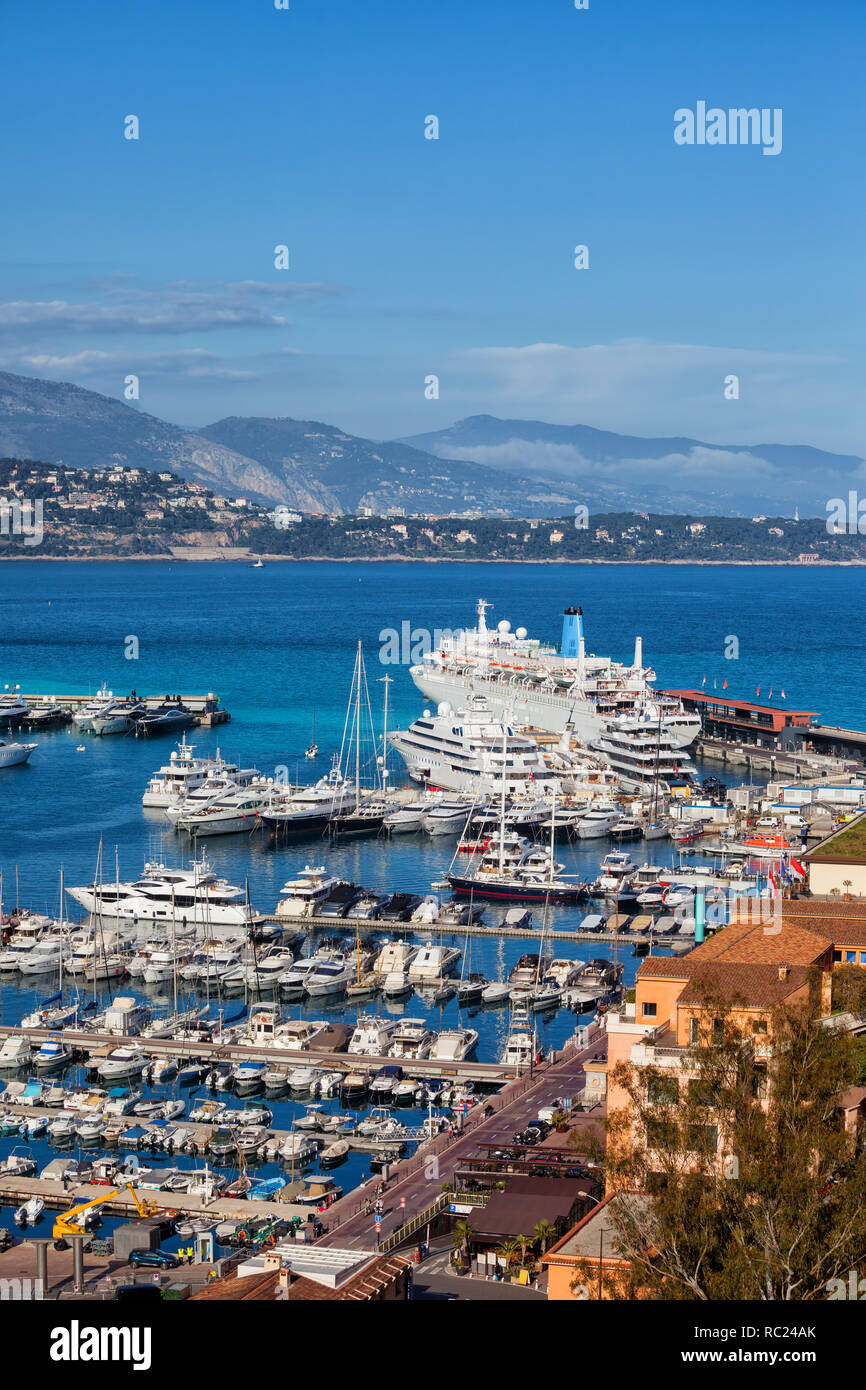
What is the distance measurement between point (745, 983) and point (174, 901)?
61.2ft

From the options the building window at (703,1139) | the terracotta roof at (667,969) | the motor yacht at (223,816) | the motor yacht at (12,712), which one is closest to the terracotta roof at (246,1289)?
the building window at (703,1139)

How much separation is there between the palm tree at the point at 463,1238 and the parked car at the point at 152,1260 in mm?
2473

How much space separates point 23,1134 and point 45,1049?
8.95ft

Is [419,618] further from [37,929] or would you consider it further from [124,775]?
[37,929]

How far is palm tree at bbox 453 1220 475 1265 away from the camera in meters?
13.5

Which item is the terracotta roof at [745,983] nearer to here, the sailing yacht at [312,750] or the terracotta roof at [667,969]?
the terracotta roof at [667,969]

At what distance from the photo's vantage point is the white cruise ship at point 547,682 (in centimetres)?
4769

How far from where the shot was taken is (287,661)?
83.6 m

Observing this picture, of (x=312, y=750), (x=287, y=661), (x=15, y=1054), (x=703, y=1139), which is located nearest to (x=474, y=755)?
(x=312, y=750)

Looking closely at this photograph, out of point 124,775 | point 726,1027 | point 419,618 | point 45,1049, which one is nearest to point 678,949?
point 45,1049

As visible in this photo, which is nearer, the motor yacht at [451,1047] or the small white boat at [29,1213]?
the small white boat at [29,1213]

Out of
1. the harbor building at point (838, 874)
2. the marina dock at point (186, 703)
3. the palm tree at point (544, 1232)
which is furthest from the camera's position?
the marina dock at point (186, 703)
